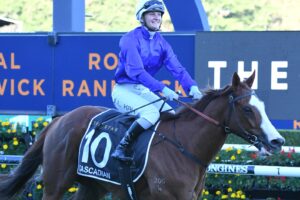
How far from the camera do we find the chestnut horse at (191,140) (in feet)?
17.1

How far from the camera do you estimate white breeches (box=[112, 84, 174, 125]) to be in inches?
223

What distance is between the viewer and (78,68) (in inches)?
319

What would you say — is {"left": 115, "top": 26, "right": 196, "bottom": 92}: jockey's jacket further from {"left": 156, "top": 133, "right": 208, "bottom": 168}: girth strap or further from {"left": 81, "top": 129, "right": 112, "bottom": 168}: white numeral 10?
{"left": 81, "top": 129, "right": 112, "bottom": 168}: white numeral 10

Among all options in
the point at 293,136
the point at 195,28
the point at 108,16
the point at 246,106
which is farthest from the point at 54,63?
the point at 108,16

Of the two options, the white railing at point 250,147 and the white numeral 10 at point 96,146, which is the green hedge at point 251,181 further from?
the white numeral 10 at point 96,146

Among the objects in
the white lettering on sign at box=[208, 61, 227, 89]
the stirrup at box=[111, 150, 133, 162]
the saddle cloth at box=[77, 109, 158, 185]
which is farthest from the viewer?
the white lettering on sign at box=[208, 61, 227, 89]

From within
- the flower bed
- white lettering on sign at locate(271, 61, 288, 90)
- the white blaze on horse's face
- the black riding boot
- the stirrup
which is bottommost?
the flower bed

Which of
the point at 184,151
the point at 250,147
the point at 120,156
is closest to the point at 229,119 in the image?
the point at 184,151

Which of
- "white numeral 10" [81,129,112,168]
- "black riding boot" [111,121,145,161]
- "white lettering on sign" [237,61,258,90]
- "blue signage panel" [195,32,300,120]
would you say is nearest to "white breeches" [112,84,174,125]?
"black riding boot" [111,121,145,161]

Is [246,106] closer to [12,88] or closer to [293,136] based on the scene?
[293,136]

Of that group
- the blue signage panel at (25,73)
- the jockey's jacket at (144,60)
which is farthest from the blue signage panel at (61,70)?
the jockey's jacket at (144,60)

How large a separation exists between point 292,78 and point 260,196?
4.35 feet

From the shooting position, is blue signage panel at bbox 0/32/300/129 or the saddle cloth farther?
blue signage panel at bbox 0/32/300/129

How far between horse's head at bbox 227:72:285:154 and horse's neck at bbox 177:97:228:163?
124 millimetres
